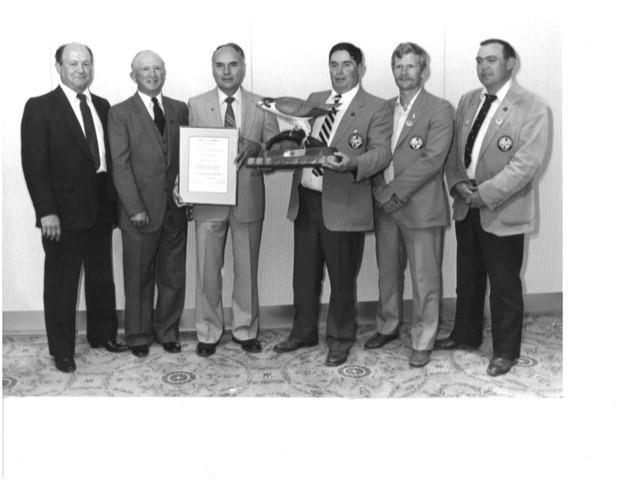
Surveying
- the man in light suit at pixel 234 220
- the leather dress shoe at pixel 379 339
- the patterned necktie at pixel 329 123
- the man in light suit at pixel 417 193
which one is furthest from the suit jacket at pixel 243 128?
the leather dress shoe at pixel 379 339

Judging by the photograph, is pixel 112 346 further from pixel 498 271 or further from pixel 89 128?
pixel 498 271

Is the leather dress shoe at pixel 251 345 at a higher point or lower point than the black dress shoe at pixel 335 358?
higher

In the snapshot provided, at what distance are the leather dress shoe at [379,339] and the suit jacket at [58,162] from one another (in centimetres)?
144

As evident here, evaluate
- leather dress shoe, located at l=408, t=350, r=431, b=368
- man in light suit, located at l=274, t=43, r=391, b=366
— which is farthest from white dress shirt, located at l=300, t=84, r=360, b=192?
leather dress shoe, located at l=408, t=350, r=431, b=368

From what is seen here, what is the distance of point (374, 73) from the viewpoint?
3.51 meters

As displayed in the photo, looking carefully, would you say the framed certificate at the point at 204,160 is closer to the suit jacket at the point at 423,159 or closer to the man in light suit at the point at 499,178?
the suit jacket at the point at 423,159

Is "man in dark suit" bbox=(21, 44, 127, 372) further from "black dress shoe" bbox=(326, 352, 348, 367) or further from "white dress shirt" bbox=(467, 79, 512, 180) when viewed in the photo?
"white dress shirt" bbox=(467, 79, 512, 180)

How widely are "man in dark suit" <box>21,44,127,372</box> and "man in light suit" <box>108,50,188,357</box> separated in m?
0.09

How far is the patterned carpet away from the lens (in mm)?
3256

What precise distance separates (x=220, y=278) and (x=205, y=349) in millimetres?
351

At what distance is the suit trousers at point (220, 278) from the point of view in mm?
3543

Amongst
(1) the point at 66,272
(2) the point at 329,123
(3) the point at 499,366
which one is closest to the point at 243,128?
(2) the point at 329,123
